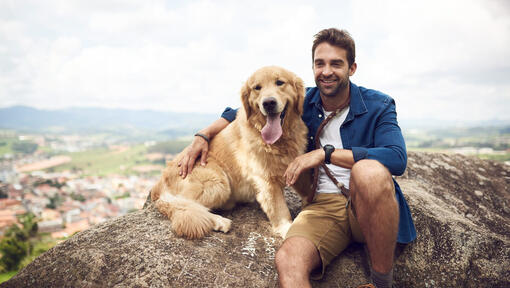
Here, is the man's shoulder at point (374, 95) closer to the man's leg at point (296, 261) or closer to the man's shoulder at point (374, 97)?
the man's shoulder at point (374, 97)

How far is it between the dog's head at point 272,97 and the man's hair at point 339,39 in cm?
57

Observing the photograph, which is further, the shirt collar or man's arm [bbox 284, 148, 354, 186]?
the shirt collar

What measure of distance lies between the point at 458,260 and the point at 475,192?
86.0 inches

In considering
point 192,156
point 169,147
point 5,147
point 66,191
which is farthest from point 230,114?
point 5,147

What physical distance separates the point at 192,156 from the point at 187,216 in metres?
0.95

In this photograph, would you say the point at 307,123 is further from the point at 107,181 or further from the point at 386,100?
the point at 107,181

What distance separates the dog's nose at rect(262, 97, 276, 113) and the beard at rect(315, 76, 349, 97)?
551mm

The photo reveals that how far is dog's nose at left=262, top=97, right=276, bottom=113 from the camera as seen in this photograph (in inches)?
118

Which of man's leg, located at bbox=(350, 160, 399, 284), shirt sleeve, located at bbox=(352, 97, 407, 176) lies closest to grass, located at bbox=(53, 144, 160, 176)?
shirt sleeve, located at bbox=(352, 97, 407, 176)

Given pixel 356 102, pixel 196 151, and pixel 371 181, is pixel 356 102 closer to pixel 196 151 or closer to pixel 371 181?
pixel 371 181

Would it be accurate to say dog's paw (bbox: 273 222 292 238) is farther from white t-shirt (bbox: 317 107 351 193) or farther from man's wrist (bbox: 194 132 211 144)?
man's wrist (bbox: 194 132 211 144)

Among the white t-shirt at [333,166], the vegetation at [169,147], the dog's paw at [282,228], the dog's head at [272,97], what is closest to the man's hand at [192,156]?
the dog's head at [272,97]

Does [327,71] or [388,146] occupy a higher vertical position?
[327,71]

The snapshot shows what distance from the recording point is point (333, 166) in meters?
2.93
